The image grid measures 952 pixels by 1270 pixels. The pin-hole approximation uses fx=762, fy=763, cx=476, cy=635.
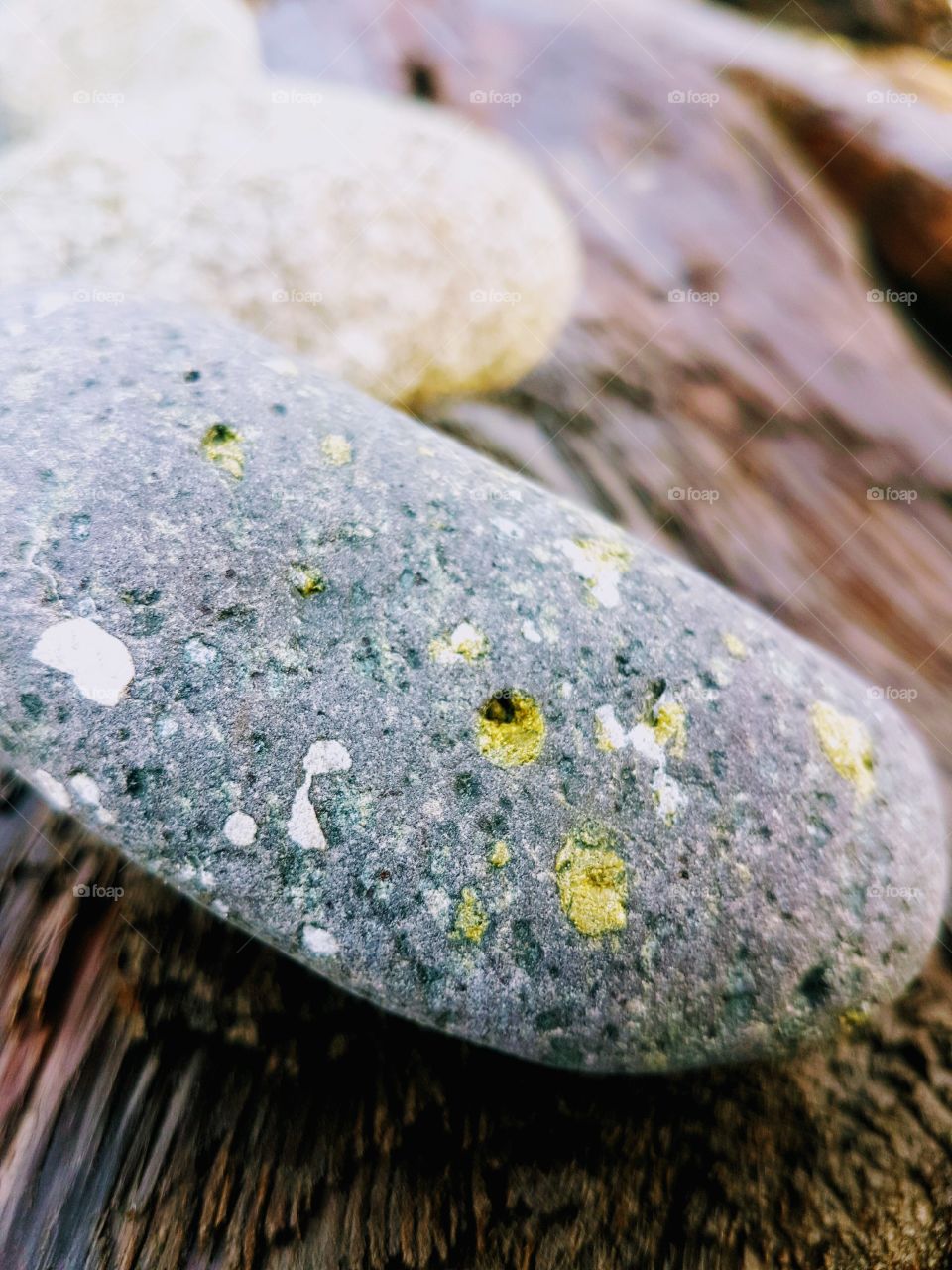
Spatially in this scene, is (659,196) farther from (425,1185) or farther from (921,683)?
(425,1185)

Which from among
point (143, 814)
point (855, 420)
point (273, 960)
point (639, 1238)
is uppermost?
point (855, 420)

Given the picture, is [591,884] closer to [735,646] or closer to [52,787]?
[735,646]

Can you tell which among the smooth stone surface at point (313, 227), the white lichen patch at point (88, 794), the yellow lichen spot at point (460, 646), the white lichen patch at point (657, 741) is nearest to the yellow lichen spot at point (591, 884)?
the white lichen patch at point (657, 741)

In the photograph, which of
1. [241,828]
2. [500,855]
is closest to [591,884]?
[500,855]

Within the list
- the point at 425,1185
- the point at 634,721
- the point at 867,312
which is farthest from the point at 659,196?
the point at 425,1185

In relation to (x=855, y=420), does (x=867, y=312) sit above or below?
above

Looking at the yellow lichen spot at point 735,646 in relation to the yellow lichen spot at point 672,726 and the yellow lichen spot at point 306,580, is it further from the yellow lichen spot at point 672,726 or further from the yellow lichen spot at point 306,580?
the yellow lichen spot at point 306,580

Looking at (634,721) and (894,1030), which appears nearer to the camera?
(634,721)
